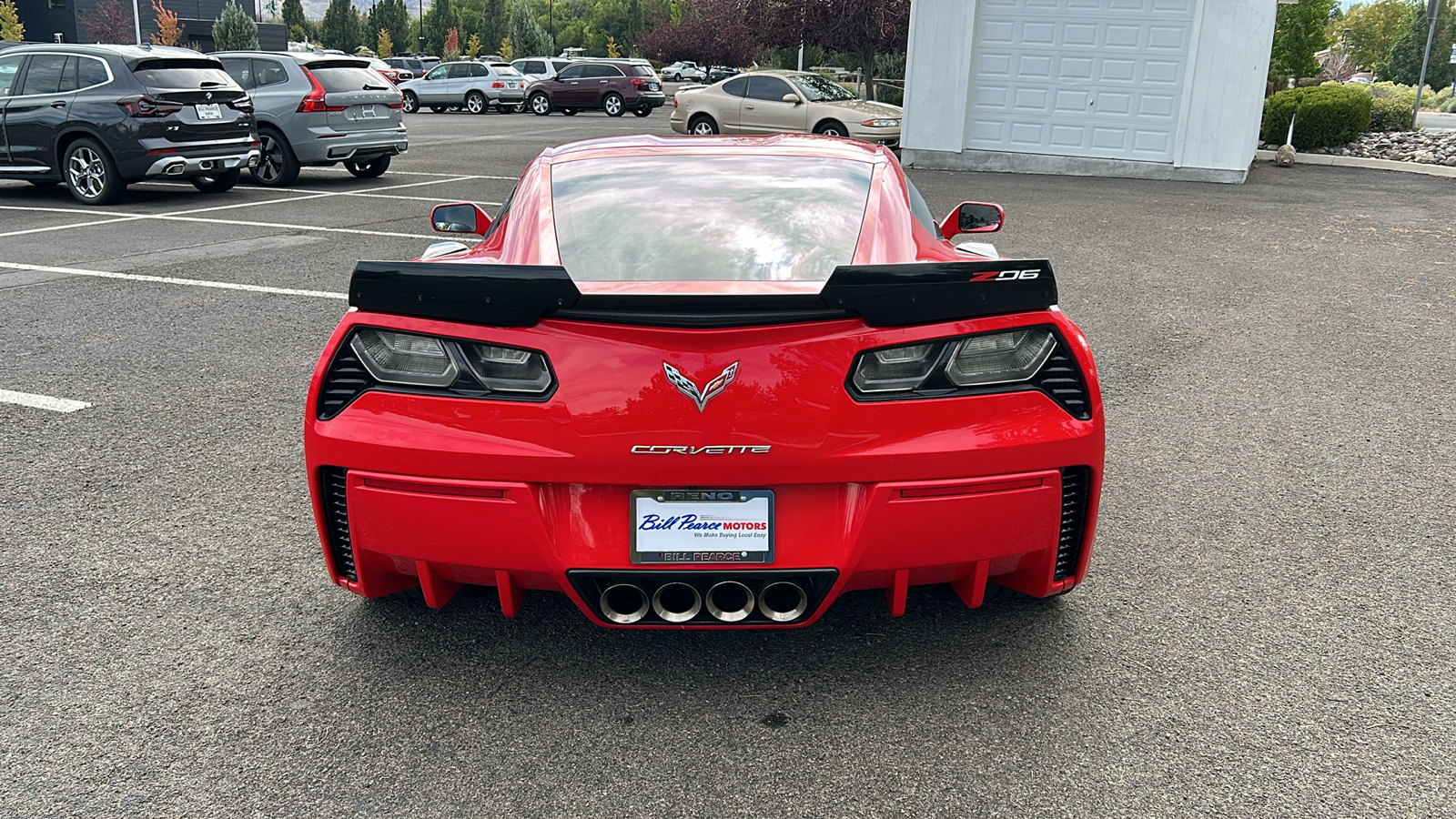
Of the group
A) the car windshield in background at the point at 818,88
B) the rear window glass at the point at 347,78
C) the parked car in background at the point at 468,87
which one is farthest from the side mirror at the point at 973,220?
the parked car in background at the point at 468,87

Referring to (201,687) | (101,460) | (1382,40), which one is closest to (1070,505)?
(201,687)

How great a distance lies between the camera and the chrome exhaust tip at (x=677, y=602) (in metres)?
2.72

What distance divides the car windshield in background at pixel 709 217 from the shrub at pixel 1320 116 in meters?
22.1

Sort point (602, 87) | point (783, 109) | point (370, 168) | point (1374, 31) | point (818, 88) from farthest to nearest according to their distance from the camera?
point (1374, 31) → point (602, 87) → point (818, 88) → point (783, 109) → point (370, 168)

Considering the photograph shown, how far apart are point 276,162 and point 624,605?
1396 centimetres

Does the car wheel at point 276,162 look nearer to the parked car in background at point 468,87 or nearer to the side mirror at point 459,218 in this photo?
the side mirror at point 459,218

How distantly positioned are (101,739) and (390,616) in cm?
82

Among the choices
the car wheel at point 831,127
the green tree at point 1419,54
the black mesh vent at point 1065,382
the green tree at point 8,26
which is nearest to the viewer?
the black mesh vent at point 1065,382

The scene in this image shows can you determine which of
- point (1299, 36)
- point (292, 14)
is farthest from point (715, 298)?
point (292, 14)

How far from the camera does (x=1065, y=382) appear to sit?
2.83m

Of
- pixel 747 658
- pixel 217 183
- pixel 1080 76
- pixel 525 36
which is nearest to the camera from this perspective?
pixel 747 658

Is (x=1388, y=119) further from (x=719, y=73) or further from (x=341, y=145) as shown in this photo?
(x=719, y=73)

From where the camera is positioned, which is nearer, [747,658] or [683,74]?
[747,658]

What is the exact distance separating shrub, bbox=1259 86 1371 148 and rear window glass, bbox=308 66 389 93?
17.2 meters
